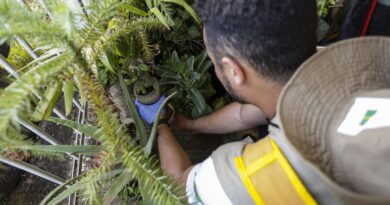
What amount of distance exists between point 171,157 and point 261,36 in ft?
2.11

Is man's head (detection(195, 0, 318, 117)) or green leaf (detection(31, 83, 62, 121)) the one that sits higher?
green leaf (detection(31, 83, 62, 121))

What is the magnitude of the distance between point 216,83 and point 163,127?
52cm

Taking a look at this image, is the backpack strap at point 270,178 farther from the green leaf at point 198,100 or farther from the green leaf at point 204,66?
the green leaf at point 204,66

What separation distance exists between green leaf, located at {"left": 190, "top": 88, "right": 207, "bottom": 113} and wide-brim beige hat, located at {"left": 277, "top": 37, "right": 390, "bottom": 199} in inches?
33.3

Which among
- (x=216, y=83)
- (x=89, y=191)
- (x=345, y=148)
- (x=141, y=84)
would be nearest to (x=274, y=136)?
(x=345, y=148)

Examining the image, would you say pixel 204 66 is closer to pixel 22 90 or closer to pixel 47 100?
pixel 47 100

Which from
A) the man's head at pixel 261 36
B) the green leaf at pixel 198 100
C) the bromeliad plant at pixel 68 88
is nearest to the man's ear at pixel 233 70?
the man's head at pixel 261 36

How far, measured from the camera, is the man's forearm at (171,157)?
1.25 metres

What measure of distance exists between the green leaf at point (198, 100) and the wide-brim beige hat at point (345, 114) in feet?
2.78

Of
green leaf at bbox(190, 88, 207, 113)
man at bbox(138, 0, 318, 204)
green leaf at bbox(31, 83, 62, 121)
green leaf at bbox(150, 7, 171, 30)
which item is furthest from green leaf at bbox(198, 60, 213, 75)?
green leaf at bbox(31, 83, 62, 121)

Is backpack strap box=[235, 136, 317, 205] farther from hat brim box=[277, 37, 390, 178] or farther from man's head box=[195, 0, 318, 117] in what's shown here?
man's head box=[195, 0, 318, 117]

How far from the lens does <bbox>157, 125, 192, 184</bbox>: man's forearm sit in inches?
49.3

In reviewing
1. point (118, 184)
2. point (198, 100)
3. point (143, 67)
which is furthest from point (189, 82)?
point (118, 184)

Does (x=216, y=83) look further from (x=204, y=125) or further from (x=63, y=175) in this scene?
(x=63, y=175)
